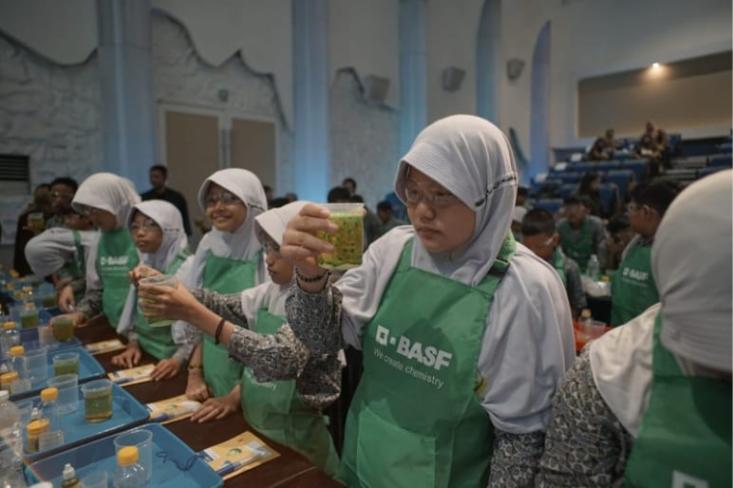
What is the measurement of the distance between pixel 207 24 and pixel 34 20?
8.33 feet

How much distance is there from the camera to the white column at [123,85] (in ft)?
21.4

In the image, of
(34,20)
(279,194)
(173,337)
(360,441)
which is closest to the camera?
(360,441)

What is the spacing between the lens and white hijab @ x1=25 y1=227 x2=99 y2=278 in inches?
133

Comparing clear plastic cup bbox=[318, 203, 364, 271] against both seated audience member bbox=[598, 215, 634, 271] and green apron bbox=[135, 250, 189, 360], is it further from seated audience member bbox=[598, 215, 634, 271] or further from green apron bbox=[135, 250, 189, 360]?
seated audience member bbox=[598, 215, 634, 271]

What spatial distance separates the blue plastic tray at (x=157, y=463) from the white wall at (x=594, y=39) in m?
14.3

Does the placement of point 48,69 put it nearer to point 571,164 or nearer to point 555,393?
point 555,393

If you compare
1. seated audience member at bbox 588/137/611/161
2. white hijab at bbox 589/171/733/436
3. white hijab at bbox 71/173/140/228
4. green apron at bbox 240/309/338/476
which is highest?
seated audience member at bbox 588/137/611/161

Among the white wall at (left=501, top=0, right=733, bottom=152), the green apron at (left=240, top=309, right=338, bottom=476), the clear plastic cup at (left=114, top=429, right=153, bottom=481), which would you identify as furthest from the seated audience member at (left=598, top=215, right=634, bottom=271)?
the white wall at (left=501, top=0, right=733, bottom=152)

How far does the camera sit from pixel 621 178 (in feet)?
33.4

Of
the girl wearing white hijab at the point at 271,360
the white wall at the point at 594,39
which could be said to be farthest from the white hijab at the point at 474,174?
the white wall at the point at 594,39

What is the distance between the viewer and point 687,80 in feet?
49.2

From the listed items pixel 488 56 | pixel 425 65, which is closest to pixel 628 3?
pixel 488 56

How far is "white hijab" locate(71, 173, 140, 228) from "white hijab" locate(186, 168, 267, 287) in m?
0.85

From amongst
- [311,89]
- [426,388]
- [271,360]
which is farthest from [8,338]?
[311,89]
